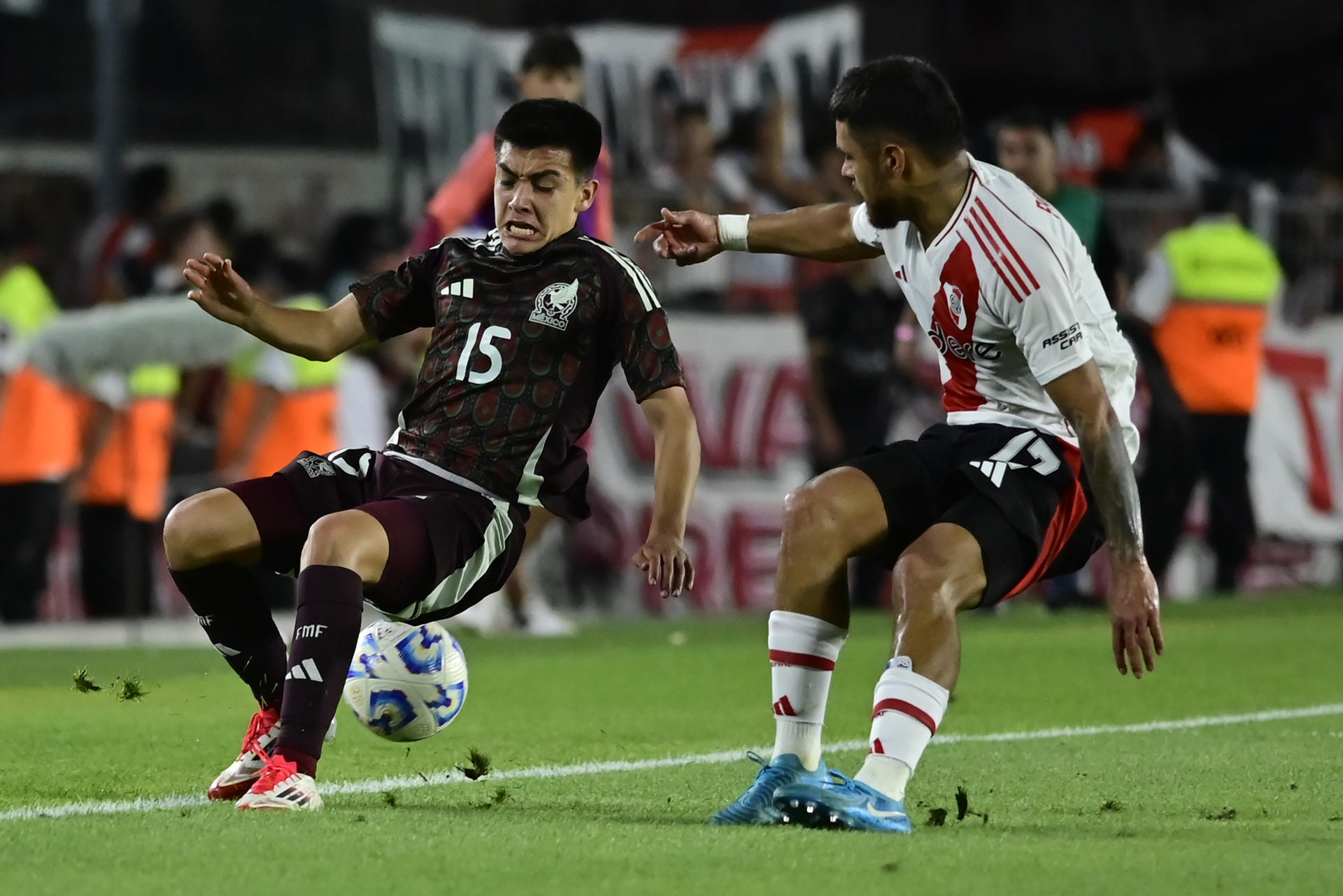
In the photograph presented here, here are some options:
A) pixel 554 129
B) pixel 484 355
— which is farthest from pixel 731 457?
pixel 484 355

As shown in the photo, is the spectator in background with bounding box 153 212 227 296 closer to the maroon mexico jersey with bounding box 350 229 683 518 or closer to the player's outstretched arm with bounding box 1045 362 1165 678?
the maroon mexico jersey with bounding box 350 229 683 518

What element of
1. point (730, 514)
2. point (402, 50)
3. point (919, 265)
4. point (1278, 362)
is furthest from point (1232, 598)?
point (919, 265)

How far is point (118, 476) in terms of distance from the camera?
11.6 metres

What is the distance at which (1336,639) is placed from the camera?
10.2m

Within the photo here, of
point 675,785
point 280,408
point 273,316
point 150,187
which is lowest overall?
point 675,785

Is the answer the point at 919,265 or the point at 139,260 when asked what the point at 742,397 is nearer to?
the point at 139,260

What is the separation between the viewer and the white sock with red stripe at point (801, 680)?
16.2 feet

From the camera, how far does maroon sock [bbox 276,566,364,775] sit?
191 inches

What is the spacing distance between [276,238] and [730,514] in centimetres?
473

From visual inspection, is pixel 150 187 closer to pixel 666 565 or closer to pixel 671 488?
pixel 671 488

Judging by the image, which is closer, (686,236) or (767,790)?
(767,790)

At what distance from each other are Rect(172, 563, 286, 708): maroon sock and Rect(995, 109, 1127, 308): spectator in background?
155 inches

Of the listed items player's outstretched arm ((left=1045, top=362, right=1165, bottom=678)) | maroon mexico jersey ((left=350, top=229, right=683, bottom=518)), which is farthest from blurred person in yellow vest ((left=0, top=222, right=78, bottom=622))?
player's outstretched arm ((left=1045, top=362, right=1165, bottom=678))

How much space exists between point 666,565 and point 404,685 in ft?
3.60
